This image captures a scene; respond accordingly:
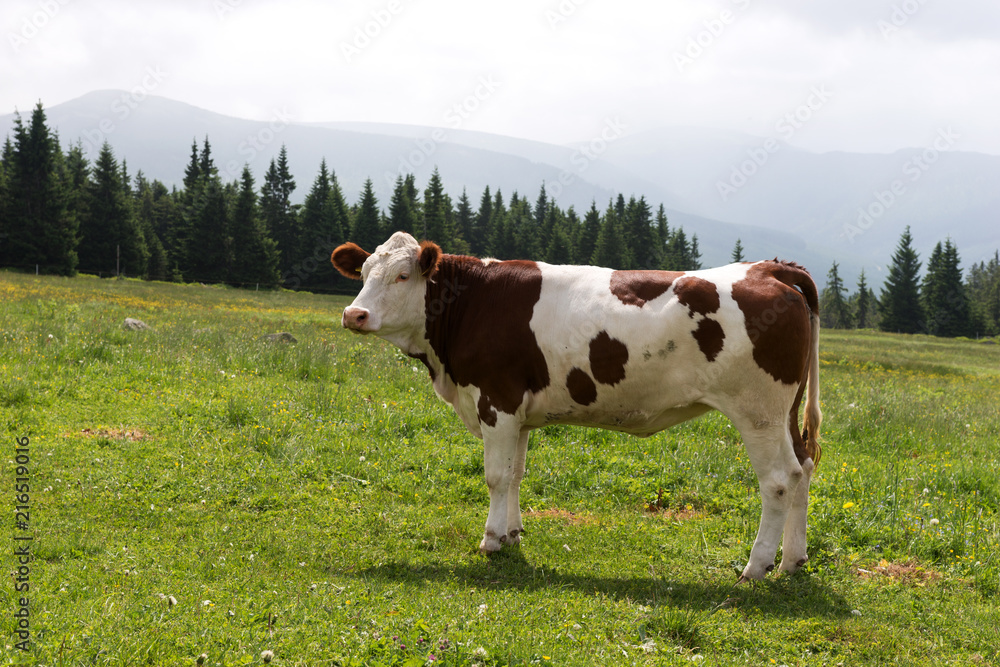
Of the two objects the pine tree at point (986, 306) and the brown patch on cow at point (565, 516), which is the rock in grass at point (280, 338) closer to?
the brown patch on cow at point (565, 516)

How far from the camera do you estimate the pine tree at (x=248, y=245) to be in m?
61.9

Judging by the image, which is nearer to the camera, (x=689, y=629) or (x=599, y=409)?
(x=689, y=629)

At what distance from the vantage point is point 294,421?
9336mm

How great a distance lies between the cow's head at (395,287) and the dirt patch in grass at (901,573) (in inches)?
184

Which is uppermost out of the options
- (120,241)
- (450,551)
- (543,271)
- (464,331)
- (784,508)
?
(120,241)

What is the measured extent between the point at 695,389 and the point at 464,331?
7.34ft

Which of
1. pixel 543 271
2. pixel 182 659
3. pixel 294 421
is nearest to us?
pixel 182 659

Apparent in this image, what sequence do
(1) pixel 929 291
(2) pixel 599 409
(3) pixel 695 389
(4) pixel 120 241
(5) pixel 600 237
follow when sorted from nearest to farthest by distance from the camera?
(3) pixel 695 389, (2) pixel 599 409, (4) pixel 120 241, (1) pixel 929 291, (5) pixel 600 237

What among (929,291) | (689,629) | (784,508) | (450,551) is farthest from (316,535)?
(929,291)

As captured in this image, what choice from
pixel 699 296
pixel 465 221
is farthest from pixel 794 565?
pixel 465 221

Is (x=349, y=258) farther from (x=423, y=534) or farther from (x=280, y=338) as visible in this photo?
(x=280, y=338)

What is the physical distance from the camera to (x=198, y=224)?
62156 mm

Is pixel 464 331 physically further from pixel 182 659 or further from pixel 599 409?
pixel 182 659

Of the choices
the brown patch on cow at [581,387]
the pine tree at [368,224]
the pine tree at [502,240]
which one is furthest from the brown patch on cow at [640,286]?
the pine tree at [502,240]
